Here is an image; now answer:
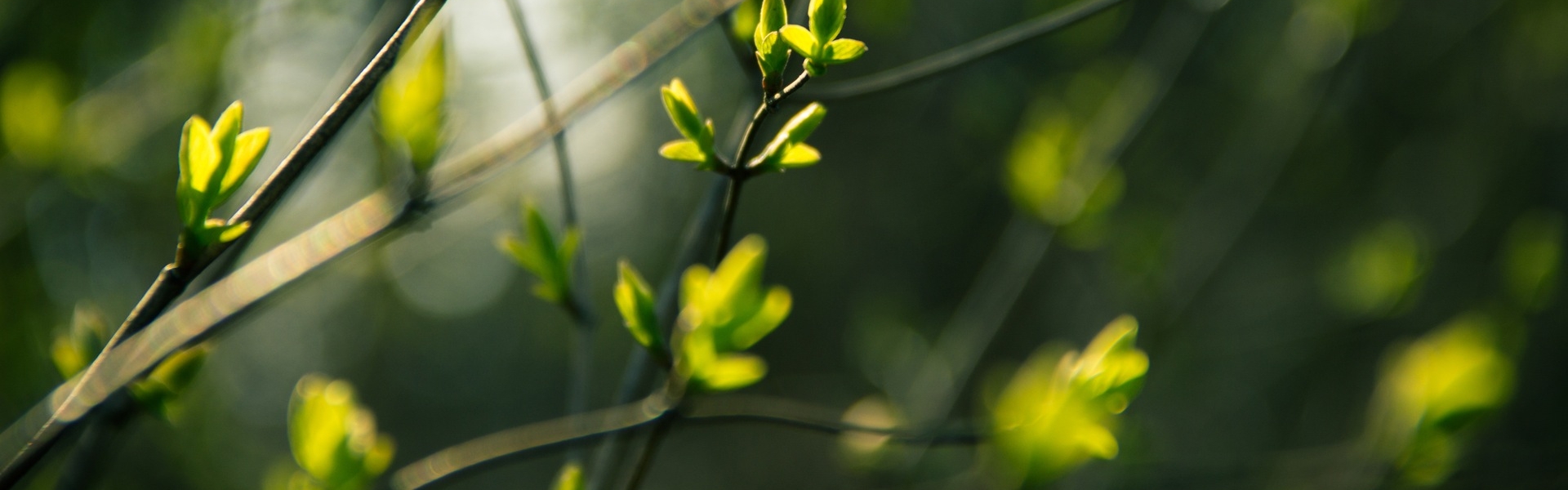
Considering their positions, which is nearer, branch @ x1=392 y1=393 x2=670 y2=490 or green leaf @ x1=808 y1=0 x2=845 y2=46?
green leaf @ x1=808 y1=0 x2=845 y2=46

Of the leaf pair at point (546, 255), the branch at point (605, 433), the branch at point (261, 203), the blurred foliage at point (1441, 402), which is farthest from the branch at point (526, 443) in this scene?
the blurred foliage at point (1441, 402)

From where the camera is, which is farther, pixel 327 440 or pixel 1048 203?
pixel 1048 203

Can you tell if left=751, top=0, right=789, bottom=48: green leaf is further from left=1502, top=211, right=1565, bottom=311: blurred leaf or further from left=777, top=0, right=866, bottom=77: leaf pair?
left=1502, top=211, right=1565, bottom=311: blurred leaf

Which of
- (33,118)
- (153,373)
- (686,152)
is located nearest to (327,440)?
(153,373)

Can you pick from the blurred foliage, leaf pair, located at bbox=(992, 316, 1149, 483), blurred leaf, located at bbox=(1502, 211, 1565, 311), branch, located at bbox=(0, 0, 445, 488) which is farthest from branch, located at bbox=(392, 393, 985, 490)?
blurred leaf, located at bbox=(1502, 211, 1565, 311)

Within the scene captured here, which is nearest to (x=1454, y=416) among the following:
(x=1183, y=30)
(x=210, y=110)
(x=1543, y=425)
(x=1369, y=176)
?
(x=1183, y=30)

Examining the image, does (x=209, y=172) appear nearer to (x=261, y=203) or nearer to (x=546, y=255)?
(x=261, y=203)

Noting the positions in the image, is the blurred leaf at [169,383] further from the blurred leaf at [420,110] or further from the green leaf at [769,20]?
the green leaf at [769,20]
